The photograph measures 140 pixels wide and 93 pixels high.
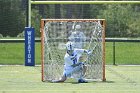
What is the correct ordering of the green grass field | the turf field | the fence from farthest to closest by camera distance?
the green grass field, the fence, the turf field

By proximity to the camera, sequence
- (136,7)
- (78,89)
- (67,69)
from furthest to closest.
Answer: (136,7)
(67,69)
(78,89)

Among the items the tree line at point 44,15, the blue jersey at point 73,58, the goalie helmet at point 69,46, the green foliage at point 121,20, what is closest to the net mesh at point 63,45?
the blue jersey at point 73,58

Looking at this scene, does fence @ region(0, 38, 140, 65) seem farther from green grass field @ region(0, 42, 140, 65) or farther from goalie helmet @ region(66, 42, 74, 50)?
goalie helmet @ region(66, 42, 74, 50)

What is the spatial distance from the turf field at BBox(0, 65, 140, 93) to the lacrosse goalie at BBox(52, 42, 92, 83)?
0.67ft

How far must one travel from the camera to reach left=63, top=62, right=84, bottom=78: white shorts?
16125mm

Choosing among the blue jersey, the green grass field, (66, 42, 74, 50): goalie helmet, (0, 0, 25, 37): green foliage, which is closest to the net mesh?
the blue jersey

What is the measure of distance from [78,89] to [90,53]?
221 cm

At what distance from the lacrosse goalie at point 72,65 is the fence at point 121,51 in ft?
18.8

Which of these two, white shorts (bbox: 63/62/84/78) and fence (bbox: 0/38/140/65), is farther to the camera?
fence (bbox: 0/38/140/65)

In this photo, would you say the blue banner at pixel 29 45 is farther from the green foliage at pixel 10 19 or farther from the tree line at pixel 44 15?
the green foliage at pixel 10 19

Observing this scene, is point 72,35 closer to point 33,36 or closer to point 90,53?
point 90,53

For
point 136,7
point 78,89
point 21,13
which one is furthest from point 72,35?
point 136,7

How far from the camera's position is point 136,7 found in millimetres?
24406

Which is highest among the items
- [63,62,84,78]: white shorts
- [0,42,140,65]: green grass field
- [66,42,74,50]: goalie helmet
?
[66,42,74,50]: goalie helmet
